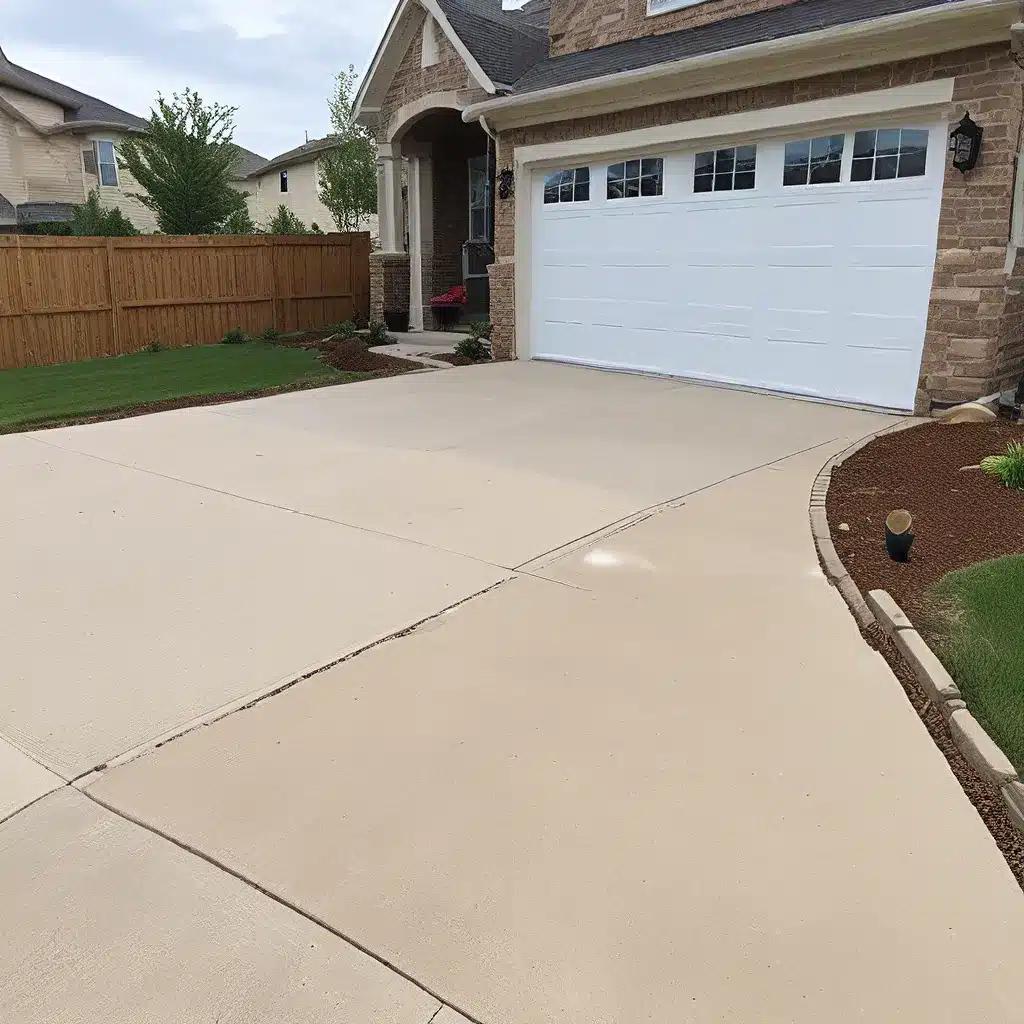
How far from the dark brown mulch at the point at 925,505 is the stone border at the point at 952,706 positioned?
6.3 inches

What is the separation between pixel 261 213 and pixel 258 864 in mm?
39385

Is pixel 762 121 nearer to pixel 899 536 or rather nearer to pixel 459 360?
pixel 459 360

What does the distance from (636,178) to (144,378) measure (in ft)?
24.1

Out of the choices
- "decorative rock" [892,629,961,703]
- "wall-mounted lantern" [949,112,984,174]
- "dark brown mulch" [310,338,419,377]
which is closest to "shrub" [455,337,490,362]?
"dark brown mulch" [310,338,419,377]

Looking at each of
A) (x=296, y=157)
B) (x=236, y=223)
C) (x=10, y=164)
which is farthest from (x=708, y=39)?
(x=10, y=164)

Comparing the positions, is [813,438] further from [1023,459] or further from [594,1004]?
[594,1004]

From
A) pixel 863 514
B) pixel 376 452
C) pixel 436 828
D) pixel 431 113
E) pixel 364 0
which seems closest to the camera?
pixel 436 828

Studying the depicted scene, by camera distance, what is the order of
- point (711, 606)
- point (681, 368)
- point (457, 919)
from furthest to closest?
1. point (681, 368)
2. point (711, 606)
3. point (457, 919)

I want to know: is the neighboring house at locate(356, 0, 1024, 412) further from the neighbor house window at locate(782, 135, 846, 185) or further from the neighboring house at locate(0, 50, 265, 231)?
the neighboring house at locate(0, 50, 265, 231)

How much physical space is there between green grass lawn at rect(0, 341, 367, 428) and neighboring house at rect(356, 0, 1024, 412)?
11.5 ft

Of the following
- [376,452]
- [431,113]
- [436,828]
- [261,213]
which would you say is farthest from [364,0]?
[436,828]

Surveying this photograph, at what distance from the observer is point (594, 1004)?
7.43ft

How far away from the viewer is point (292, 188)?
36.2 m

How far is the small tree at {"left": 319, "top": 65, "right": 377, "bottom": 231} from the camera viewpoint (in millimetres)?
25000
